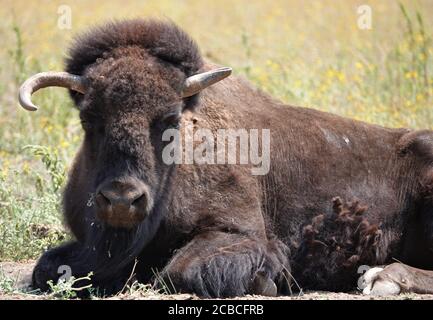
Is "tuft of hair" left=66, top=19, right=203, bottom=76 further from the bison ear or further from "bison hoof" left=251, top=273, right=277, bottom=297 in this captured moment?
"bison hoof" left=251, top=273, right=277, bottom=297

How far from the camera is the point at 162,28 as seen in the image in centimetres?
675

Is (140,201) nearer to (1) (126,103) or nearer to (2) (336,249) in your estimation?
(1) (126,103)

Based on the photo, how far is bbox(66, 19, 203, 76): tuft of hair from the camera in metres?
6.55

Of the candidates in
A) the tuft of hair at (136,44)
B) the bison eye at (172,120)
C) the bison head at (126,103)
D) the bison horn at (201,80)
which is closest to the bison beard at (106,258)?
the bison head at (126,103)

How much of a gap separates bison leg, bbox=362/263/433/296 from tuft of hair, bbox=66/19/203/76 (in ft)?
6.71

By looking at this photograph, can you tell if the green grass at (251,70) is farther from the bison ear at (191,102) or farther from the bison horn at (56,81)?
the bison horn at (56,81)

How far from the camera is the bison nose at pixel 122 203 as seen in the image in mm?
5871

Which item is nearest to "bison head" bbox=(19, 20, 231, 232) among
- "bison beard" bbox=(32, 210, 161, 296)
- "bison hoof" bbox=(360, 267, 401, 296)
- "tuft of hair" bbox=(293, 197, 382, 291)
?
"bison beard" bbox=(32, 210, 161, 296)

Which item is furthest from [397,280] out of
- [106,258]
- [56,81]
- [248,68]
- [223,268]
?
[248,68]

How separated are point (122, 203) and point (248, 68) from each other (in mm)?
5980

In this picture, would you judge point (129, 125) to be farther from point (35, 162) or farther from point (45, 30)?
point (45, 30)

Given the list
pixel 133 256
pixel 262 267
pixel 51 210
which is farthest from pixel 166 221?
pixel 51 210

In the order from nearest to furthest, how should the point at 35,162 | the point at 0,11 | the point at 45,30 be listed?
the point at 35,162 < the point at 45,30 < the point at 0,11
